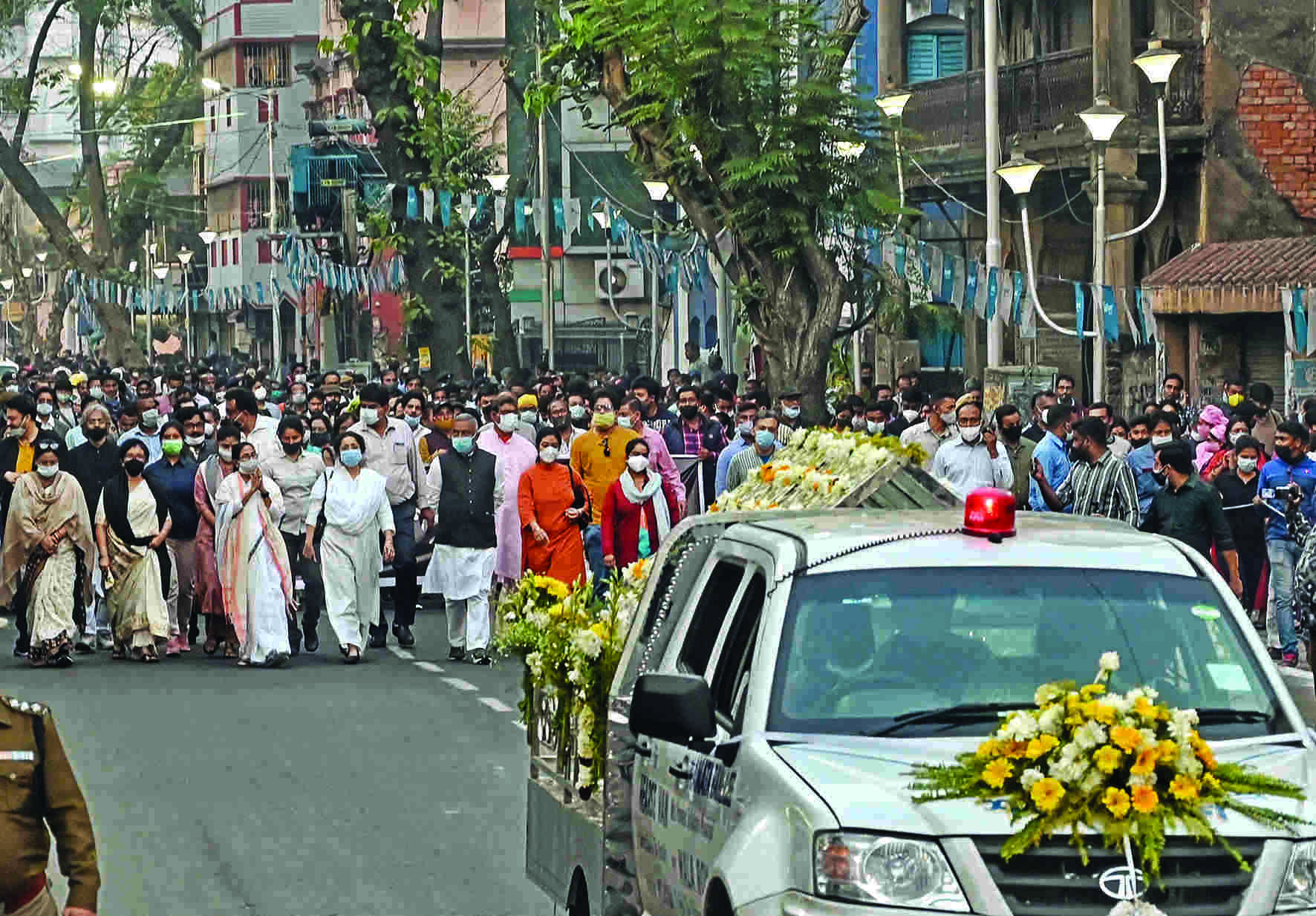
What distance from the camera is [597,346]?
232 feet

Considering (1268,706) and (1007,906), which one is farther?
(1268,706)

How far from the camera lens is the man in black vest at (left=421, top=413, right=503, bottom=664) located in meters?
20.8

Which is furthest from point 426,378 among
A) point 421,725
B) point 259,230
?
point 259,230

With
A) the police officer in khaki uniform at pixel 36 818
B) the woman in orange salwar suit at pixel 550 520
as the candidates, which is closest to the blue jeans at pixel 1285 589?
the woman in orange salwar suit at pixel 550 520

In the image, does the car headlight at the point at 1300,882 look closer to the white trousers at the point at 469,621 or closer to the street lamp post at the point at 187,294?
the white trousers at the point at 469,621

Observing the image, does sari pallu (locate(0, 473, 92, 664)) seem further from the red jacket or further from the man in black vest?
the red jacket

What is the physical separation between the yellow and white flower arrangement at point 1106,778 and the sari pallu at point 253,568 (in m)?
14.2

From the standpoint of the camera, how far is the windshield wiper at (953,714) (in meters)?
6.91

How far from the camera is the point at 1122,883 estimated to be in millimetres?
6215

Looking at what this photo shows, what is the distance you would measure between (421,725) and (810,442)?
539cm

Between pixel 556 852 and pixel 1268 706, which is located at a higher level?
pixel 1268 706

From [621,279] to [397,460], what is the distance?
4086cm

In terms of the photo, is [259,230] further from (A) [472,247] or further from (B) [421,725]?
(B) [421,725]

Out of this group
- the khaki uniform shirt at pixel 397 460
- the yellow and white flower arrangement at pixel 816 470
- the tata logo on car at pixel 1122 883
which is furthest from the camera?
the khaki uniform shirt at pixel 397 460
